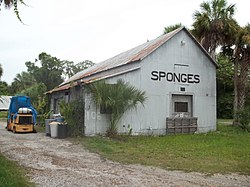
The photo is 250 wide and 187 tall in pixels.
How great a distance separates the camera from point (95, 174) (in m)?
7.50

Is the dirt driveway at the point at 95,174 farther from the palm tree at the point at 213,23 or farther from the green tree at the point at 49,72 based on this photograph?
the green tree at the point at 49,72

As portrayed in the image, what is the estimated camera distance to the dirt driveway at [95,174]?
677cm

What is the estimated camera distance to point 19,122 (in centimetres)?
1698

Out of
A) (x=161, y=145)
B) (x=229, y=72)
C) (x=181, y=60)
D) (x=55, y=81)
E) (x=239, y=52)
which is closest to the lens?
(x=161, y=145)

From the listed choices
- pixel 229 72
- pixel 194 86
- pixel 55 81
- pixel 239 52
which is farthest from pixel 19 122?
pixel 55 81

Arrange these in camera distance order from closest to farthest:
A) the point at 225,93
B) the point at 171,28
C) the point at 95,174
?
1. the point at 95,174
2. the point at 171,28
3. the point at 225,93

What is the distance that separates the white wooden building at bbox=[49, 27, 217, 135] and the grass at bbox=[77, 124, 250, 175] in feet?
6.24

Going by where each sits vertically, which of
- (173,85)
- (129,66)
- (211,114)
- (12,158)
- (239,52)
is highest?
(239,52)

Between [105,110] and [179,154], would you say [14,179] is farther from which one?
[105,110]

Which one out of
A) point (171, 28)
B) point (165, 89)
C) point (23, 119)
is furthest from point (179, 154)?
point (171, 28)

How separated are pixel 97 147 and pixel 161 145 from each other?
2843 mm

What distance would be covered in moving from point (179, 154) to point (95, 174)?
14.1 feet

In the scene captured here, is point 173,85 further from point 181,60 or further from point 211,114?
point 211,114

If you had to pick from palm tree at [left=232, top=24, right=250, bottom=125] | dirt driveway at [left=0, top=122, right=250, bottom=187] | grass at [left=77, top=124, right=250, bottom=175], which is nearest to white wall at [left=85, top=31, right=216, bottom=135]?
grass at [left=77, top=124, right=250, bottom=175]
